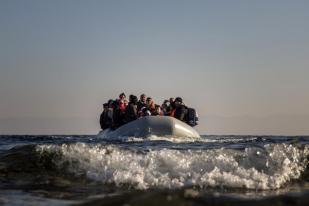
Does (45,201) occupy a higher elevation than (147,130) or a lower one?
lower

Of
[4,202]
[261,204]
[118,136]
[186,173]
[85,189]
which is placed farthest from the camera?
[118,136]

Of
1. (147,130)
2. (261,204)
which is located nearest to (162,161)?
(261,204)

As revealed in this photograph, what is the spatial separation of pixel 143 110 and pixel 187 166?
14.5 metres

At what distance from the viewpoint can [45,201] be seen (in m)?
5.64

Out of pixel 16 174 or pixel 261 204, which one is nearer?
pixel 261 204

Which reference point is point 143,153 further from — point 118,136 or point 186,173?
point 118,136

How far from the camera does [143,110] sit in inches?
890

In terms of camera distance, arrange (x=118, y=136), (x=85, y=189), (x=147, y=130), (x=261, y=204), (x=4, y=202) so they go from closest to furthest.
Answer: (x=261, y=204) → (x=4, y=202) → (x=85, y=189) → (x=147, y=130) → (x=118, y=136)

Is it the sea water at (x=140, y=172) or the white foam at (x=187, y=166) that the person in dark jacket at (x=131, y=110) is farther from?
the white foam at (x=187, y=166)

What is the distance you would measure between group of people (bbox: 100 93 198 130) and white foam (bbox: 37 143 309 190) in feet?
42.2

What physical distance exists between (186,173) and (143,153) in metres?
1.17

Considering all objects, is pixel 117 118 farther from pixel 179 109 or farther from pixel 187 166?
pixel 187 166

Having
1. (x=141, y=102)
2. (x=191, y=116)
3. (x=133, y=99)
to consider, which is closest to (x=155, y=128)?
(x=133, y=99)

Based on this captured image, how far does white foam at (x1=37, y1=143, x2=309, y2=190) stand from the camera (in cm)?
749
